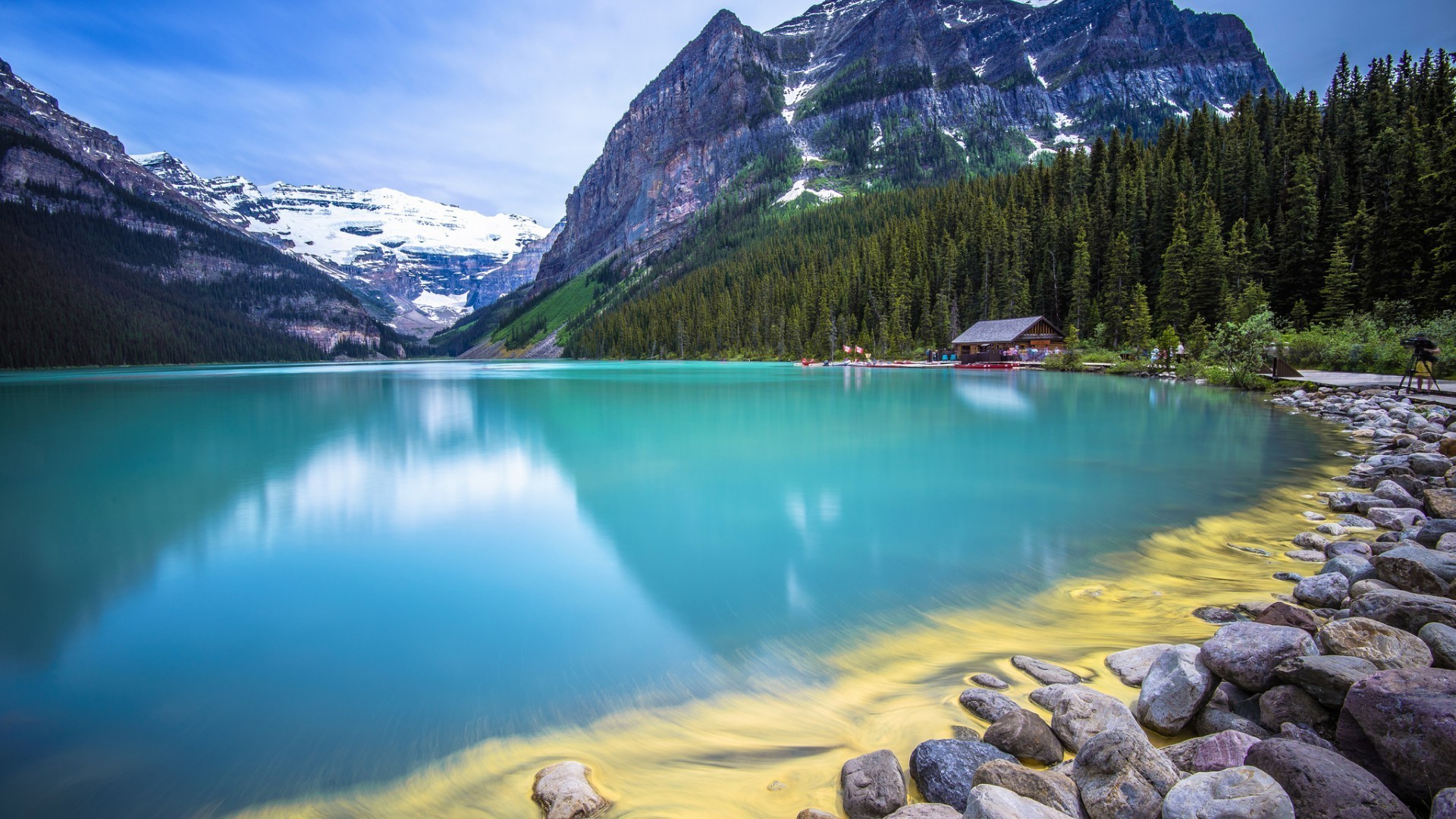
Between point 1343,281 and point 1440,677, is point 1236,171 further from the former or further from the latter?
point 1440,677

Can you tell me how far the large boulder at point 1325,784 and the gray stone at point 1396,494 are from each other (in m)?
10.1

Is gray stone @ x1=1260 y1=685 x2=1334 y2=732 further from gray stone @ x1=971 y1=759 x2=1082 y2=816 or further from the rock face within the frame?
gray stone @ x1=971 y1=759 x2=1082 y2=816

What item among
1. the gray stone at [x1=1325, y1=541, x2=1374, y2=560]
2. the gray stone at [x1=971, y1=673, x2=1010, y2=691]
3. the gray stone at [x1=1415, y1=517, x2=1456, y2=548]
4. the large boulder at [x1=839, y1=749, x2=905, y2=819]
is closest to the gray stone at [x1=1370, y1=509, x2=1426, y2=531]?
the gray stone at [x1=1415, y1=517, x2=1456, y2=548]

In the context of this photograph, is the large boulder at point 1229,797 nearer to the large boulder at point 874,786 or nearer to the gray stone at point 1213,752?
the gray stone at point 1213,752

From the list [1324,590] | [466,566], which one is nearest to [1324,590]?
[1324,590]

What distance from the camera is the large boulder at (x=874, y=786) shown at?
391 centimetres

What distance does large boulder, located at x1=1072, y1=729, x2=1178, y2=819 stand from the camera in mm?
3504

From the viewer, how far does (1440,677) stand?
3.62 metres

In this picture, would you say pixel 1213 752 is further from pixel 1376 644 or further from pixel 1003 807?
pixel 1376 644

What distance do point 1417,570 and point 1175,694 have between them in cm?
364

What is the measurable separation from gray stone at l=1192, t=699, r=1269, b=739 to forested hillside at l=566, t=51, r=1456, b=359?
4260 centimetres

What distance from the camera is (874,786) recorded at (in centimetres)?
400

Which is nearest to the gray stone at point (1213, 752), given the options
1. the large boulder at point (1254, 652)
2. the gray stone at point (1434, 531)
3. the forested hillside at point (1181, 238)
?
the large boulder at point (1254, 652)

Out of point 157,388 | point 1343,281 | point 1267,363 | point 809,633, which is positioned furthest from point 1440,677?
point 157,388
